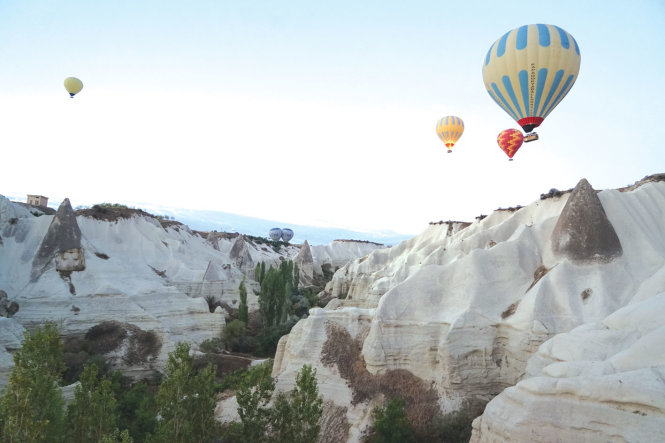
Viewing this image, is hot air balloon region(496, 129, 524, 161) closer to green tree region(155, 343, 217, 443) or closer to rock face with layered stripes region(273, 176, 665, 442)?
rock face with layered stripes region(273, 176, 665, 442)

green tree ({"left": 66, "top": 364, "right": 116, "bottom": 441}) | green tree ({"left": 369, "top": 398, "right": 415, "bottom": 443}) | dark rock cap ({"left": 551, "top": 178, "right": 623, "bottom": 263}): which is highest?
dark rock cap ({"left": 551, "top": 178, "right": 623, "bottom": 263})

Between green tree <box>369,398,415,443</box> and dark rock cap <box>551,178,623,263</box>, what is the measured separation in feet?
31.5

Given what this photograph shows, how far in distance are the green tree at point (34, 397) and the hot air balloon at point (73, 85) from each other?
37.4 metres

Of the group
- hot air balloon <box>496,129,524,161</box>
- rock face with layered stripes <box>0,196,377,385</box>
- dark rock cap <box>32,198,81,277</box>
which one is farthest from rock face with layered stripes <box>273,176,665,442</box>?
dark rock cap <box>32,198,81,277</box>

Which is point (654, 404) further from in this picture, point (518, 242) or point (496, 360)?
point (518, 242)

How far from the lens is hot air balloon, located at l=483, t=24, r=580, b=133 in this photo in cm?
2244

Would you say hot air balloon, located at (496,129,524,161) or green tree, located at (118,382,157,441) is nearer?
green tree, located at (118,382,157,441)

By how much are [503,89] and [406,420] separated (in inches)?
748

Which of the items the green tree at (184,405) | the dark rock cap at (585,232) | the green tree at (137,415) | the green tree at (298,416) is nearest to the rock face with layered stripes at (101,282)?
the green tree at (137,415)

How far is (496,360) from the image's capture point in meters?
15.0

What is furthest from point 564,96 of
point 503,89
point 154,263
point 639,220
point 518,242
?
point 154,263

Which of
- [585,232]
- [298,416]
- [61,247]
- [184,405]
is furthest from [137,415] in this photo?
[585,232]

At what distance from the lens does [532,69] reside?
22859mm

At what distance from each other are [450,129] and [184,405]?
1364 inches
